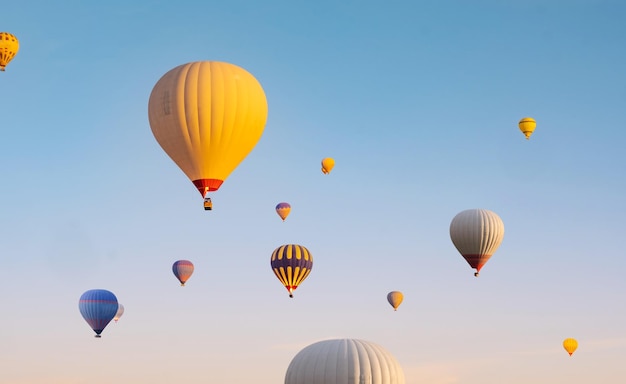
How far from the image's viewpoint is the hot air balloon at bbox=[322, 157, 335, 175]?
3541 inches

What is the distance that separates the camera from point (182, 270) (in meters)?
84.7

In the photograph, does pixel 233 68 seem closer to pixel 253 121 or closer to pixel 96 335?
pixel 253 121

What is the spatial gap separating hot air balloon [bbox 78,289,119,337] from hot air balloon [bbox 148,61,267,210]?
28274mm

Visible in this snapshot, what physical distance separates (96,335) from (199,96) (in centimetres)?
3251

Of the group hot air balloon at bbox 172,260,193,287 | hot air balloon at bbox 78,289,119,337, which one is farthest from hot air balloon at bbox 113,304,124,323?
hot air balloon at bbox 172,260,193,287

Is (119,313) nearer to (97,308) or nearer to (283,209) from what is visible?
Answer: (97,308)

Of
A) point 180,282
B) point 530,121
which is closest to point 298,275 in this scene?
point 180,282

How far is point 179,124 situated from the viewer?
55438 mm

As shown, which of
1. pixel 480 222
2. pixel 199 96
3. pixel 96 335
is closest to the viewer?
pixel 199 96

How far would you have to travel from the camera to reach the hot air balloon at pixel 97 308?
8175cm

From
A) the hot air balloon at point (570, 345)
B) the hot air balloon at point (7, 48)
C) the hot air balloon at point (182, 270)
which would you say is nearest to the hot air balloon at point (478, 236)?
the hot air balloon at point (570, 345)

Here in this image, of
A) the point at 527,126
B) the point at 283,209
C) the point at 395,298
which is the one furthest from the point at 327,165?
the point at 527,126

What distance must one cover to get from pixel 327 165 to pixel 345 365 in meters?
36.2

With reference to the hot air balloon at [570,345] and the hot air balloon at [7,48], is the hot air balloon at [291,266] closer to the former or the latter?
the hot air balloon at [570,345]
